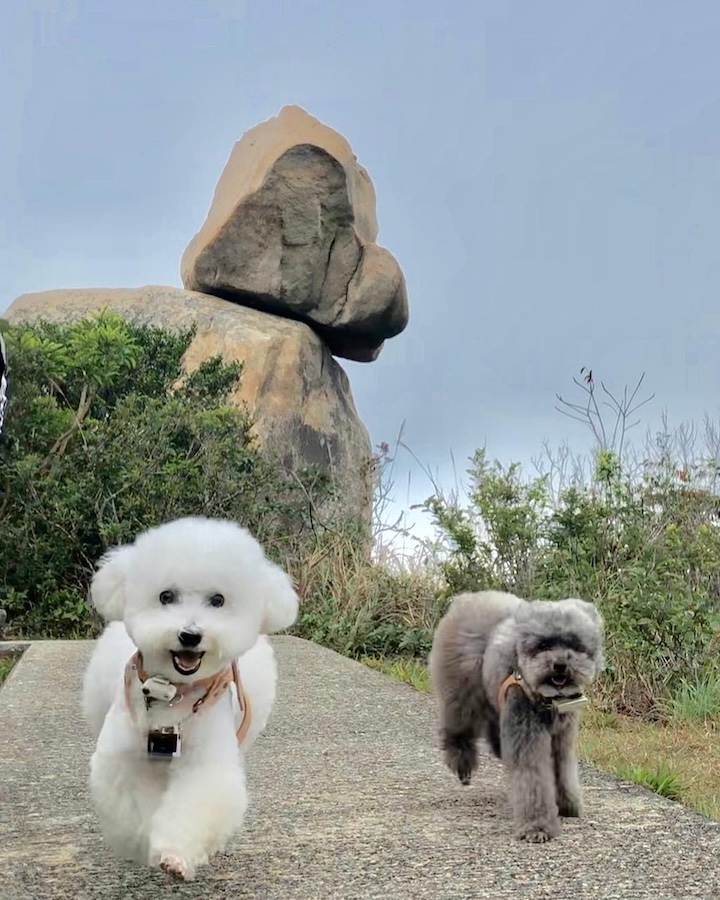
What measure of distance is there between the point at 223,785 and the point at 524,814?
109 cm

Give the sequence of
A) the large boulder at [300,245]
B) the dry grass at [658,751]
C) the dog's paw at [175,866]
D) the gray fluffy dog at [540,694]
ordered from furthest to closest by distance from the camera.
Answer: the large boulder at [300,245], the dry grass at [658,751], the gray fluffy dog at [540,694], the dog's paw at [175,866]

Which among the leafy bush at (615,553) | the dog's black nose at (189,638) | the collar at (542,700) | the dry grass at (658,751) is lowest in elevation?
the dry grass at (658,751)

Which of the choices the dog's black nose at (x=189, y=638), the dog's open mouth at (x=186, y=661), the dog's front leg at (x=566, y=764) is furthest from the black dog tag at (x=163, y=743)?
the dog's front leg at (x=566, y=764)

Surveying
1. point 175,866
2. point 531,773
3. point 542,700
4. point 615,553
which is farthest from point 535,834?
point 615,553

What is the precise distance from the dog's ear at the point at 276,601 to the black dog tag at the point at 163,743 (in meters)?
0.34

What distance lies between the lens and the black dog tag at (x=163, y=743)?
2482mm

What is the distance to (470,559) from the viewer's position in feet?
25.5

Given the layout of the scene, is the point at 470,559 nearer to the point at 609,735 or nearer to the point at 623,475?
the point at 623,475

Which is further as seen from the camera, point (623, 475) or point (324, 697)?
point (623, 475)

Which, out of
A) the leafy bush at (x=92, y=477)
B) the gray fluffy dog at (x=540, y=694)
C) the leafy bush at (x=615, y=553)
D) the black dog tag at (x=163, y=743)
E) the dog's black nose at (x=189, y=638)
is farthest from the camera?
the leafy bush at (x=92, y=477)

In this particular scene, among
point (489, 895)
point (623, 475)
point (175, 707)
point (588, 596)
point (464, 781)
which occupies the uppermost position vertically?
point (623, 475)

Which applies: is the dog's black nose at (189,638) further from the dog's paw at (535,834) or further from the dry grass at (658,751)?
the dry grass at (658,751)

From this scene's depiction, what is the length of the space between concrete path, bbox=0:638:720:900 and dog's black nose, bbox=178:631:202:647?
2.49 feet

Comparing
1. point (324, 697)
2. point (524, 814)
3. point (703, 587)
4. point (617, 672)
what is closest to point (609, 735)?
point (617, 672)
